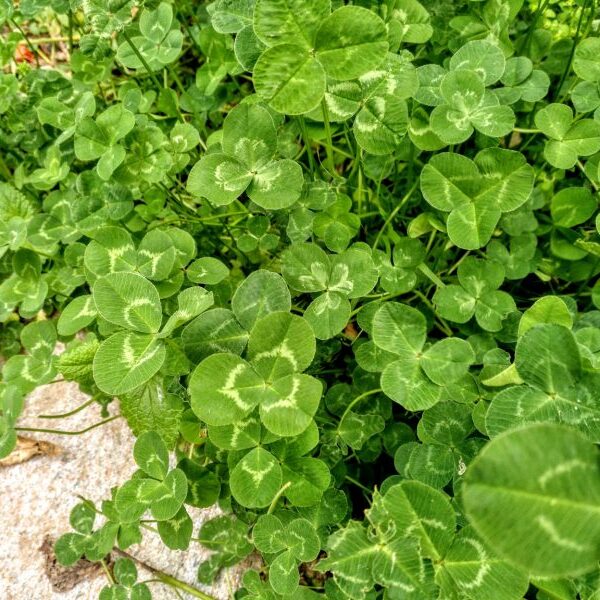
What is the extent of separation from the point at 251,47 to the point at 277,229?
0.55 m

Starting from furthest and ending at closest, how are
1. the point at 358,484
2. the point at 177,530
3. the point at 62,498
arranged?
the point at 62,498 → the point at 358,484 → the point at 177,530

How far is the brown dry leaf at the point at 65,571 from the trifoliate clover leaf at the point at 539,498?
1.47 metres

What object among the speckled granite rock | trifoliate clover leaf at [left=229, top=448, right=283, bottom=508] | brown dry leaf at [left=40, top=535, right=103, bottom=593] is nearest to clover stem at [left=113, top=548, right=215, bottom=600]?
the speckled granite rock

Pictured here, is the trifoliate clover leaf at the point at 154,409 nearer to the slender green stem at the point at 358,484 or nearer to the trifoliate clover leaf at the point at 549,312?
the slender green stem at the point at 358,484

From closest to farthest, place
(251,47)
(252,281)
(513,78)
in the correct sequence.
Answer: (252,281)
(251,47)
(513,78)

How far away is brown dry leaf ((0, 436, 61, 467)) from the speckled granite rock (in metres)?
0.02

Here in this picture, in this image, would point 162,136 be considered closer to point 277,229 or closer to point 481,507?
point 277,229

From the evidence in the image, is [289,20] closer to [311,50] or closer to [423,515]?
[311,50]

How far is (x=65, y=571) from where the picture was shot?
5.86 feet

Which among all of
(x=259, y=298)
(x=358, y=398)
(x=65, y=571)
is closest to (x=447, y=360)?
(x=358, y=398)

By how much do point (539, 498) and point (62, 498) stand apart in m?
1.64

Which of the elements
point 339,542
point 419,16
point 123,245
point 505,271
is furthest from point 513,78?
point 339,542

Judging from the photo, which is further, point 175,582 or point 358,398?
point 175,582

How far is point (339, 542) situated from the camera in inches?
49.1
